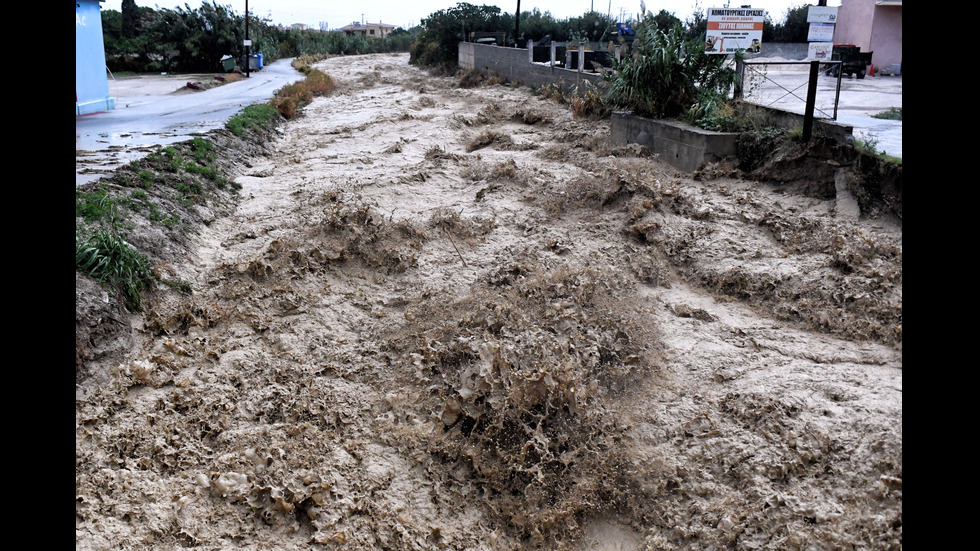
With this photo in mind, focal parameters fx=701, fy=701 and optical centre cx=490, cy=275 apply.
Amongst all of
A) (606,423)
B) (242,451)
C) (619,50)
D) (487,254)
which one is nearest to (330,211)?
(487,254)

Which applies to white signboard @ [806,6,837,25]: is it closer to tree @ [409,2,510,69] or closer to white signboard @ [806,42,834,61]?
white signboard @ [806,42,834,61]

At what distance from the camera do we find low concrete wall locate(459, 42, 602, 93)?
1750 centimetres

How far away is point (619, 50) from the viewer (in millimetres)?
15070

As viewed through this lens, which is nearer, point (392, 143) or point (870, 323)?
point (870, 323)

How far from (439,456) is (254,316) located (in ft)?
8.84

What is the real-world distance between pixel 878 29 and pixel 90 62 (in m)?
22.9

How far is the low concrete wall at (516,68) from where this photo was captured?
17500 millimetres

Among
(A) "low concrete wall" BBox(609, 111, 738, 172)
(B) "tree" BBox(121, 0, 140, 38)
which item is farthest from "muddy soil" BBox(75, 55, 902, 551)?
(B) "tree" BBox(121, 0, 140, 38)

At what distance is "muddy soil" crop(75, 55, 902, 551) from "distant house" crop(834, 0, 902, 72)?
653 inches

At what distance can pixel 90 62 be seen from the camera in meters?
15.6

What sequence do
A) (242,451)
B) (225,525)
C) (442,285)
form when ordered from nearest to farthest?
(225,525) → (242,451) → (442,285)

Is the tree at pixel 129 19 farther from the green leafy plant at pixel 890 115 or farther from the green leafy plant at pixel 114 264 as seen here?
the green leafy plant at pixel 890 115

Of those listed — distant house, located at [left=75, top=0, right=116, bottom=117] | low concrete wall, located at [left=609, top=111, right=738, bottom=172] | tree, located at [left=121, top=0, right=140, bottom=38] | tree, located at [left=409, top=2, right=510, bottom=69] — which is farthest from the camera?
tree, located at [left=121, top=0, right=140, bottom=38]
